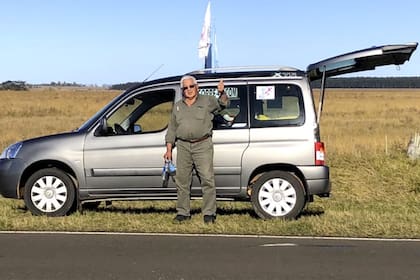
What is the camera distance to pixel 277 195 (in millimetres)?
8992

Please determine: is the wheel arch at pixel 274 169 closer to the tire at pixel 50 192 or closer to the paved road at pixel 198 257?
the paved road at pixel 198 257

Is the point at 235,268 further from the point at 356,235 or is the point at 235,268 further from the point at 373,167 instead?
the point at 373,167

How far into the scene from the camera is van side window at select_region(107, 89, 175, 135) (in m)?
9.22

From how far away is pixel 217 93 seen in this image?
9.07m

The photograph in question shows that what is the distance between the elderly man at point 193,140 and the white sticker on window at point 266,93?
20.7 inches

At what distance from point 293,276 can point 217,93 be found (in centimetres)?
358

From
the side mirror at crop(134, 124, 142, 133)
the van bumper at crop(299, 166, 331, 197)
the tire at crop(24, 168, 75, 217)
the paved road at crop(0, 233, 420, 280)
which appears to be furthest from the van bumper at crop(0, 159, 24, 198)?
the van bumper at crop(299, 166, 331, 197)

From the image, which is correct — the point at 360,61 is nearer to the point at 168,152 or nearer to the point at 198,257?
the point at 168,152

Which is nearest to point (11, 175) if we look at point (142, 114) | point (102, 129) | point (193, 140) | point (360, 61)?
point (102, 129)

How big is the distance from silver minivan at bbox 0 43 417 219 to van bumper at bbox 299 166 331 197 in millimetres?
13

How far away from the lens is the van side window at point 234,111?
8.97 meters

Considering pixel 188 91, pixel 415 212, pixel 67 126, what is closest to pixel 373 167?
pixel 415 212

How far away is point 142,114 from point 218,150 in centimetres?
116

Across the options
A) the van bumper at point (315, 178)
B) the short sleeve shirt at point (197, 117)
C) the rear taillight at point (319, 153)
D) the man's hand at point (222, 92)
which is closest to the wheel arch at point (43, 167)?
the short sleeve shirt at point (197, 117)
